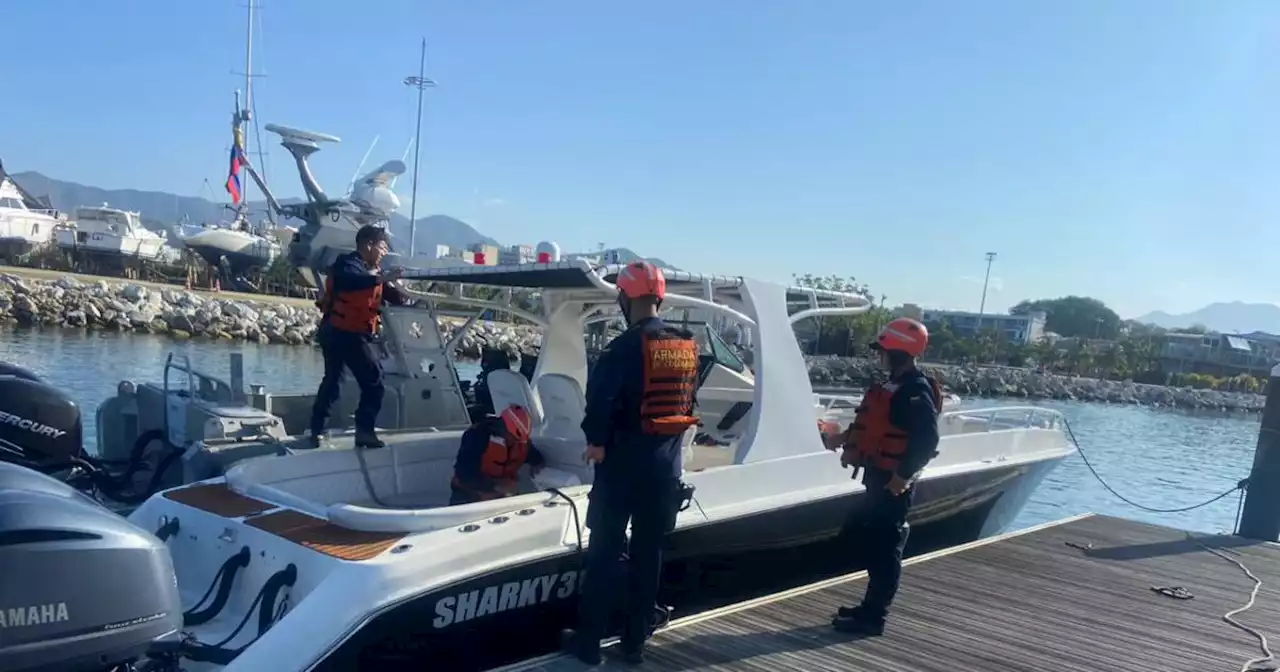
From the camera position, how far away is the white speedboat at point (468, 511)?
4.11 m

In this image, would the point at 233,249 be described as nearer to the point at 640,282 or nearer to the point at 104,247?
the point at 104,247

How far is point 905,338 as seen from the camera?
5.11 m

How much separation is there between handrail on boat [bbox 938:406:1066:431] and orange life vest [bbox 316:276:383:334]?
215 inches

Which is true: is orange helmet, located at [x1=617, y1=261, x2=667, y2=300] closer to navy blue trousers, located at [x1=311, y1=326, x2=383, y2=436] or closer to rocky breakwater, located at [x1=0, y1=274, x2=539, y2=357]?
navy blue trousers, located at [x1=311, y1=326, x2=383, y2=436]

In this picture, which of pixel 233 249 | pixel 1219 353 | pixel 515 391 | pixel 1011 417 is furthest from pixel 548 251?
pixel 1219 353

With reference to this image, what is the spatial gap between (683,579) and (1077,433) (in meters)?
28.0

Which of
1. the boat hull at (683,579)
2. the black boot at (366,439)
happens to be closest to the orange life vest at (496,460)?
the black boot at (366,439)

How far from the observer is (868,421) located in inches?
205

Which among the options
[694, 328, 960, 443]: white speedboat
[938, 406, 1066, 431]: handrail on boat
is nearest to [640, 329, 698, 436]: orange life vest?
[694, 328, 960, 443]: white speedboat

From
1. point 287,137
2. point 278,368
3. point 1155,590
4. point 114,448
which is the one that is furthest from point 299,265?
point 278,368

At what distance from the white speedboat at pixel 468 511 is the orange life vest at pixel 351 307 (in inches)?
15.3

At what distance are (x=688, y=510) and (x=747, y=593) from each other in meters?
0.99

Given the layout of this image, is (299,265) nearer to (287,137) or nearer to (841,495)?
(287,137)

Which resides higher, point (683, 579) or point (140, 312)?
point (683, 579)
